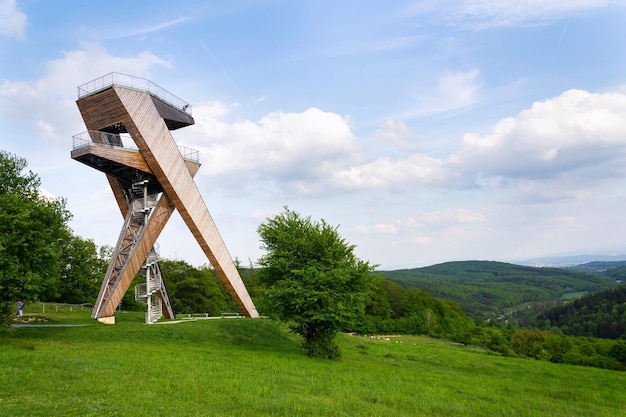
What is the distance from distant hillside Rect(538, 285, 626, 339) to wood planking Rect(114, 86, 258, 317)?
107m

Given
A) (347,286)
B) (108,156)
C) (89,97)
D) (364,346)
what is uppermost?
(89,97)

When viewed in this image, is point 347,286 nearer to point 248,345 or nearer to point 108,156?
point 248,345

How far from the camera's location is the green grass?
1008 cm

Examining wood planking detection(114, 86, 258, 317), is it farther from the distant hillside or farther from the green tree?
the distant hillside

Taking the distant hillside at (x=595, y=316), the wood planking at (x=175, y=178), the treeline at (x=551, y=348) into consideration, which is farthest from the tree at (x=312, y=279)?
the distant hillside at (x=595, y=316)

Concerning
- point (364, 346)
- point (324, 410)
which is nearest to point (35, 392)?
point (324, 410)

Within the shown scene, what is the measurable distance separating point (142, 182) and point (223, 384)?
19.4 meters

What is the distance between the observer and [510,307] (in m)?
197

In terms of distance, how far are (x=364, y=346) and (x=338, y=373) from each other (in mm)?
13977

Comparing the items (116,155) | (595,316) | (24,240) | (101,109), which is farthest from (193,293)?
(595,316)

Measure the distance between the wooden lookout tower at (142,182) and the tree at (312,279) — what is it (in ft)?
27.9

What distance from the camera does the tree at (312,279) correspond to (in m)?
20.1

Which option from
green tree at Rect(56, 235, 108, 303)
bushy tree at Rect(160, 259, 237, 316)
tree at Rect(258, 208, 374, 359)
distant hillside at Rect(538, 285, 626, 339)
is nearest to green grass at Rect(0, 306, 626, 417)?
tree at Rect(258, 208, 374, 359)

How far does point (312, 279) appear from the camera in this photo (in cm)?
2044
